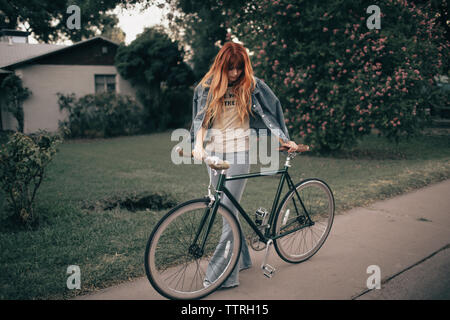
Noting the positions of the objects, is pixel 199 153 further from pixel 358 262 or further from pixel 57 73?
pixel 57 73

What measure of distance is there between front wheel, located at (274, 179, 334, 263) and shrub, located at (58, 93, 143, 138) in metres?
16.3

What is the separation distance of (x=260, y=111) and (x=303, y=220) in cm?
123

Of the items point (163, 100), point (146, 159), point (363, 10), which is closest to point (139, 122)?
point (163, 100)

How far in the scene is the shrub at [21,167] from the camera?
14.7 ft

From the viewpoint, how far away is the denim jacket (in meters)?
3.19

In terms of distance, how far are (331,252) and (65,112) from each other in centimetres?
1846

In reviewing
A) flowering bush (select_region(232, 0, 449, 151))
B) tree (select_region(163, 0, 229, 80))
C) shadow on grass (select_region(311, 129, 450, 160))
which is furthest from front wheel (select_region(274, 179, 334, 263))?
tree (select_region(163, 0, 229, 80))

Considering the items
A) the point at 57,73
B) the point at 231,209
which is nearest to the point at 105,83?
the point at 57,73

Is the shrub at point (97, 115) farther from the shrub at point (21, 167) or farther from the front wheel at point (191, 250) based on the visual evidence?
the front wheel at point (191, 250)

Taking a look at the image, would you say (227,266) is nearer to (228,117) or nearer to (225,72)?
(228,117)

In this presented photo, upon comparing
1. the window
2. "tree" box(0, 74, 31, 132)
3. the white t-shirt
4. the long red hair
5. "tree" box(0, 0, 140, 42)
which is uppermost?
"tree" box(0, 0, 140, 42)

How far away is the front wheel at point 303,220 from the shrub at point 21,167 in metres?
3.04

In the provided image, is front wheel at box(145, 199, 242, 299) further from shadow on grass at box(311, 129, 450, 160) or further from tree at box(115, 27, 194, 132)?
tree at box(115, 27, 194, 132)

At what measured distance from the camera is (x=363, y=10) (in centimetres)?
1003
